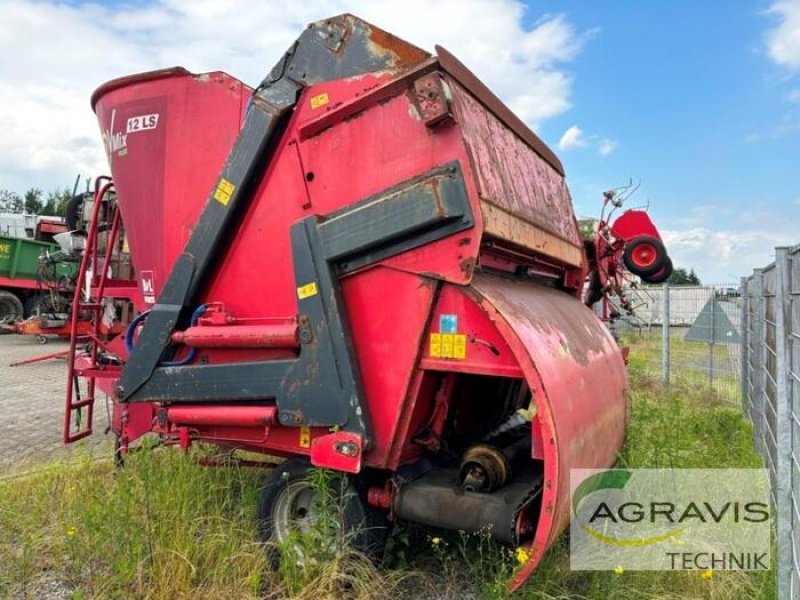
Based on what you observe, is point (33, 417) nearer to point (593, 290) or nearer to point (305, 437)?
point (305, 437)

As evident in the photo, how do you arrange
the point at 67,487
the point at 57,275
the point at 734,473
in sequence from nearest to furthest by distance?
the point at 67,487
the point at 734,473
the point at 57,275

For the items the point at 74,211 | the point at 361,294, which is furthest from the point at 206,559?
the point at 74,211

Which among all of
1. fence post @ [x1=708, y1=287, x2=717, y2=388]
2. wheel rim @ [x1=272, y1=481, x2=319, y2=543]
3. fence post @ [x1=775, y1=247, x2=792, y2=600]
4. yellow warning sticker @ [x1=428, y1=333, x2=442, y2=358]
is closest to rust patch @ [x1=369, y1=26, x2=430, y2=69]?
yellow warning sticker @ [x1=428, y1=333, x2=442, y2=358]

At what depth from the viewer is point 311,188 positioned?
2.94m

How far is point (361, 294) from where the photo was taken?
2797mm

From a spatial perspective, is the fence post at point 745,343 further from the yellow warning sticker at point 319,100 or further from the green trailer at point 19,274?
the green trailer at point 19,274

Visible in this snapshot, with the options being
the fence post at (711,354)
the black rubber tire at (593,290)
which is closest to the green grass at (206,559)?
the black rubber tire at (593,290)

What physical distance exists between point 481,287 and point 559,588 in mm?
1417

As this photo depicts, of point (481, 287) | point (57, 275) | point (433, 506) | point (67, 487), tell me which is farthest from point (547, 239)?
point (57, 275)

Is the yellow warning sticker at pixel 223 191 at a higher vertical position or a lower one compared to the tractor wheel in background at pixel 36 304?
lower

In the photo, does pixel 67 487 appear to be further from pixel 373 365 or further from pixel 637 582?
pixel 637 582

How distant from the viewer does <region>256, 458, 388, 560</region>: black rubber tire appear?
114 inches

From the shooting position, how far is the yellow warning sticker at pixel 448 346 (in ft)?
8.39

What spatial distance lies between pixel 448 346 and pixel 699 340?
24.7 ft
